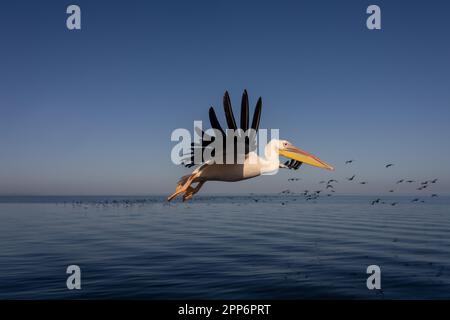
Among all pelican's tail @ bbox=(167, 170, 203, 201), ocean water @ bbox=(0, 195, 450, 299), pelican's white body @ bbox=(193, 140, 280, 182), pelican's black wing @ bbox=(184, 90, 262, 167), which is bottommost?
ocean water @ bbox=(0, 195, 450, 299)

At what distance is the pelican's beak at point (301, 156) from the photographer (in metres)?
5.49

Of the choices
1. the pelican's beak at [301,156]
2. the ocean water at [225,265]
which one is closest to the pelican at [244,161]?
the pelican's beak at [301,156]

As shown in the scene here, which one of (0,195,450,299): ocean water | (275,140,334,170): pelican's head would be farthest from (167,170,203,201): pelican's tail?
(0,195,450,299): ocean water

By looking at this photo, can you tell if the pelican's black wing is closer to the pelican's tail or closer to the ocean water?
the pelican's tail

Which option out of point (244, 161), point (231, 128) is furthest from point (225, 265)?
point (231, 128)

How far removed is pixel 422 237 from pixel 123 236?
30.9 meters

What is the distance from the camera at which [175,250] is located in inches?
1143

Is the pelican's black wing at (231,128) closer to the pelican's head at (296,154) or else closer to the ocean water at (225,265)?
the pelican's head at (296,154)

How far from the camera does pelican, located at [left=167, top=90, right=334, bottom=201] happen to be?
5.55m

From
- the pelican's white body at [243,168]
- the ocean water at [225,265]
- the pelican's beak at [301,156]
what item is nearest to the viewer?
the pelican's beak at [301,156]

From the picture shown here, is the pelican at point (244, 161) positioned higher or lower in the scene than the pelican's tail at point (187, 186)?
higher

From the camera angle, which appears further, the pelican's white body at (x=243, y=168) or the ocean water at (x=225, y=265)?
the ocean water at (x=225, y=265)
